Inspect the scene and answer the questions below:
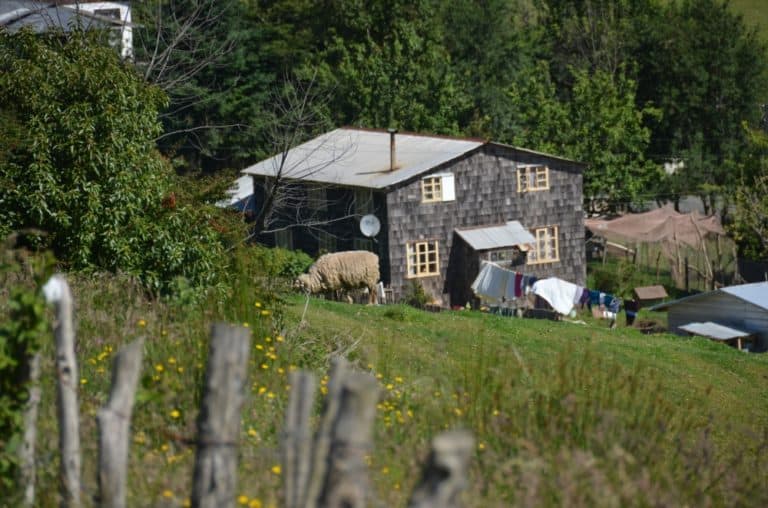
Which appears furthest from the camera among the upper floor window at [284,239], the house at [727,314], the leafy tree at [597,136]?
the leafy tree at [597,136]

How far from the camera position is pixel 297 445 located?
502 centimetres

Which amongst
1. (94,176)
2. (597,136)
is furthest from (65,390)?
(597,136)

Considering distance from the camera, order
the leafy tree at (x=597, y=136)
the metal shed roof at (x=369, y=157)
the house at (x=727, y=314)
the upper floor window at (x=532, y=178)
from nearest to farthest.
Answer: the house at (x=727, y=314)
the metal shed roof at (x=369, y=157)
the upper floor window at (x=532, y=178)
the leafy tree at (x=597, y=136)

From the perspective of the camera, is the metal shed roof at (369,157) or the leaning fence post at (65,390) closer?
the leaning fence post at (65,390)

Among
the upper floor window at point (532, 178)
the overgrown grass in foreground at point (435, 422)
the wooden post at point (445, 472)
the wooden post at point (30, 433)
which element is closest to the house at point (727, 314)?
the upper floor window at point (532, 178)

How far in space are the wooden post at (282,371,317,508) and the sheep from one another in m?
26.1

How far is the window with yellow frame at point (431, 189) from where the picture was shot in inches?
1388

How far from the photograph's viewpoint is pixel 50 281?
5965 millimetres

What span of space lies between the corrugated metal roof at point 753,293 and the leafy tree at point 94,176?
1788cm

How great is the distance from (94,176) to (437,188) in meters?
23.2

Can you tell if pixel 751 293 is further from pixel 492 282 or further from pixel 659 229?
pixel 659 229

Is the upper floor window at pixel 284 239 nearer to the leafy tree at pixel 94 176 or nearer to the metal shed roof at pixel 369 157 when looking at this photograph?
the metal shed roof at pixel 369 157

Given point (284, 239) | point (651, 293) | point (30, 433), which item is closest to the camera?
point (30, 433)

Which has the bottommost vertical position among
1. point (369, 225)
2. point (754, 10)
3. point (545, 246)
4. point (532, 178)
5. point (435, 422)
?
point (435, 422)
